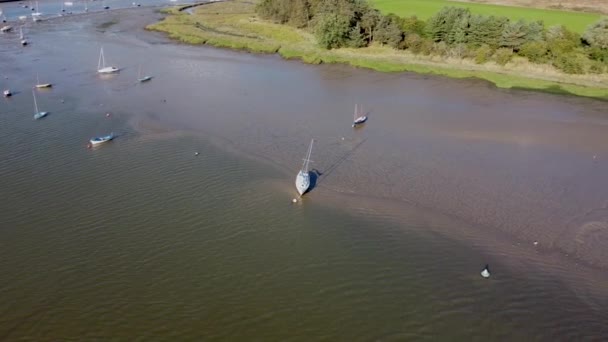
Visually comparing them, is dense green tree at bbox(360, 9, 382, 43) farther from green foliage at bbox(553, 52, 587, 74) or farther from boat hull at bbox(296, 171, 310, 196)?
boat hull at bbox(296, 171, 310, 196)

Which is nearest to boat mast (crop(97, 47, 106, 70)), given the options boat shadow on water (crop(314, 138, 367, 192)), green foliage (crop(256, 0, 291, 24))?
green foliage (crop(256, 0, 291, 24))

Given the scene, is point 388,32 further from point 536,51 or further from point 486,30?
point 536,51

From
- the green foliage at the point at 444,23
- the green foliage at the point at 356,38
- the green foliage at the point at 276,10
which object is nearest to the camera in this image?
the green foliage at the point at 444,23

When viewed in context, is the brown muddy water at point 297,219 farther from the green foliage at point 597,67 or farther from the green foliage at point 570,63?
the green foliage at point 597,67

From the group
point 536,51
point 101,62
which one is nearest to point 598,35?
point 536,51

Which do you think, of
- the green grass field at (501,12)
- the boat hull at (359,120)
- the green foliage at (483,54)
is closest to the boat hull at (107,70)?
the boat hull at (359,120)

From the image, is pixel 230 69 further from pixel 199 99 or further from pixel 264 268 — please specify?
pixel 264 268

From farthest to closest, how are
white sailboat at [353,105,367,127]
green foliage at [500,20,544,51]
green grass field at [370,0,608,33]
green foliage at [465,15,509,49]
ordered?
green grass field at [370,0,608,33]
green foliage at [465,15,509,49]
green foliage at [500,20,544,51]
white sailboat at [353,105,367,127]

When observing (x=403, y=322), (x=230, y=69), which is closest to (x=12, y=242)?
(x=403, y=322)
